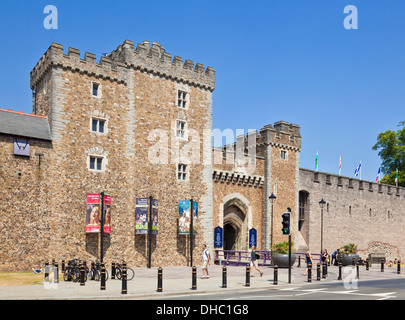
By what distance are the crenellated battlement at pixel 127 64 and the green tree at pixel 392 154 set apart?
119ft

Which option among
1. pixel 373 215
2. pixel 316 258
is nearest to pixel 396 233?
pixel 373 215

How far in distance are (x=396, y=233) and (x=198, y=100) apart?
3051 centimetres

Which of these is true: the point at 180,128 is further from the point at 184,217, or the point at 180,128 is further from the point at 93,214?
the point at 93,214

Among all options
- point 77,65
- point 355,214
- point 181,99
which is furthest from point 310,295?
point 355,214

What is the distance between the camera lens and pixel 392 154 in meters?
61.0

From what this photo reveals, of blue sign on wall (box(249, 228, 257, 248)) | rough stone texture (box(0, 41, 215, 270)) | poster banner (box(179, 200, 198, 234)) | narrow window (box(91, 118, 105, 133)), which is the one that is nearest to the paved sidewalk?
rough stone texture (box(0, 41, 215, 270))

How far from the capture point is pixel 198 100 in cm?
3275

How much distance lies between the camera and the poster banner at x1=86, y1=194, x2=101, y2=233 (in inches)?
1033

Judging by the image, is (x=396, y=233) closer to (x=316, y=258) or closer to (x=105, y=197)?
(x=316, y=258)

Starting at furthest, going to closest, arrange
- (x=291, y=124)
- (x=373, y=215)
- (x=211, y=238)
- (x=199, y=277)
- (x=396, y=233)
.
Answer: (x=396, y=233)
(x=373, y=215)
(x=291, y=124)
(x=211, y=238)
(x=199, y=277)

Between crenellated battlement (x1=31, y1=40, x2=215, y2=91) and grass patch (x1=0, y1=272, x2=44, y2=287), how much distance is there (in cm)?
1173

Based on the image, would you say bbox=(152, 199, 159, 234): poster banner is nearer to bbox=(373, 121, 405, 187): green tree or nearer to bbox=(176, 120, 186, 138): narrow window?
bbox=(176, 120, 186, 138): narrow window

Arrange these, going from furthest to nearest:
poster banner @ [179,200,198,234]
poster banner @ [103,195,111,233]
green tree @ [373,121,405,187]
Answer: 1. green tree @ [373,121,405,187]
2. poster banner @ [179,200,198,234]
3. poster banner @ [103,195,111,233]

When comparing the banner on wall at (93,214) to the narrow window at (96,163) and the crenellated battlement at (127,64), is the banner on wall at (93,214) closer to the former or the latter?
the narrow window at (96,163)
